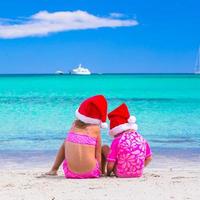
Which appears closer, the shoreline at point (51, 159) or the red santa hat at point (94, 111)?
the red santa hat at point (94, 111)

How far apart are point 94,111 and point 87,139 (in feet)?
1.05

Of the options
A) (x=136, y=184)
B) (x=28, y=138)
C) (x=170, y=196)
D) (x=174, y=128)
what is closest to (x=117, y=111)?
(x=136, y=184)

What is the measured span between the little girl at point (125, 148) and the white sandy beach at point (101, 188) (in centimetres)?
16

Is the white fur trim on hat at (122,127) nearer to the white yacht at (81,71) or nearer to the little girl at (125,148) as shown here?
the little girl at (125,148)

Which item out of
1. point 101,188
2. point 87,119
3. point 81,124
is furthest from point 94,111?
point 101,188

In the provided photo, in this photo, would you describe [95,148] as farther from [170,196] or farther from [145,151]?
[170,196]

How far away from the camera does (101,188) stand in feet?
20.0

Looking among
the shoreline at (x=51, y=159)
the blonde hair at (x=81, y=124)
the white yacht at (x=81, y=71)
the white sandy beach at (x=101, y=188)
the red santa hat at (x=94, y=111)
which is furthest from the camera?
the white yacht at (x=81, y=71)

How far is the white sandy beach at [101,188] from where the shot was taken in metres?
5.73

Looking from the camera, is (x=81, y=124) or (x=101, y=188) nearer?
(x=101, y=188)

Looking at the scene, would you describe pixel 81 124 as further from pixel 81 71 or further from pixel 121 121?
pixel 81 71

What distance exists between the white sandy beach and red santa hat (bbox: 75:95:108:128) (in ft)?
2.14

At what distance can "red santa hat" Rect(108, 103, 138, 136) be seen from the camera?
684 centimetres

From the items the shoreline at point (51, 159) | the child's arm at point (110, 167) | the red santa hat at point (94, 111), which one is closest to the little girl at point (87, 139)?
the red santa hat at point (94, 111)
